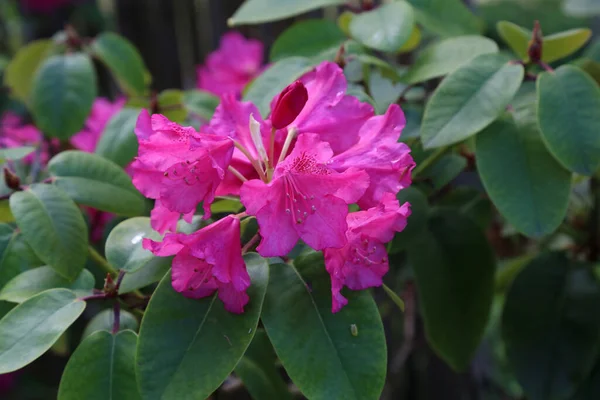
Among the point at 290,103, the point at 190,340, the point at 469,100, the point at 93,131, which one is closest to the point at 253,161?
the point at 290,103

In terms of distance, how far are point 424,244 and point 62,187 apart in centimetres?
50

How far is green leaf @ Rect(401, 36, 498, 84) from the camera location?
0.87 metres

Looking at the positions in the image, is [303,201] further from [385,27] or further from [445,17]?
[445,17]

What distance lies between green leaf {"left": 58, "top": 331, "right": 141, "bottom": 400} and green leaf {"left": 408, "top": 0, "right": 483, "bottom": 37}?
2.05 ft

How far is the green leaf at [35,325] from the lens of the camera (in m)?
0.61

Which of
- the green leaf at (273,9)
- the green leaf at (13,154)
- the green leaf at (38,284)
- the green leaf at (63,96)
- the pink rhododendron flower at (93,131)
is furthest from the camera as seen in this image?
the pink rhododendron flower at (93,131)

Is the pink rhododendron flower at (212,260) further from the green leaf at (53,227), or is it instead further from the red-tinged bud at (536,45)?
the red-tinged bud at (536,45)

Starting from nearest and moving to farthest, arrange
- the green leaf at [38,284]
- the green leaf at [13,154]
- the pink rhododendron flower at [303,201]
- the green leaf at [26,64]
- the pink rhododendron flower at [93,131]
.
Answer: the pink rhododendron flower at [303,201], the green leaf at [38,284], the green leaf at [13,154], the pink rhododendron flower at [93,131], the green leaf at [26,64]

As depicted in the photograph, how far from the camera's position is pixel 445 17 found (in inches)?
41.1

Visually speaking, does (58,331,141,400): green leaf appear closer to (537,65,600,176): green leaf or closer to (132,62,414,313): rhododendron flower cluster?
(132,62,414,313): rhododendron flower cluster

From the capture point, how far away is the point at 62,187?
0.81 m

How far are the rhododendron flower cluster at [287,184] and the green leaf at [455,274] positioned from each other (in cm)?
35

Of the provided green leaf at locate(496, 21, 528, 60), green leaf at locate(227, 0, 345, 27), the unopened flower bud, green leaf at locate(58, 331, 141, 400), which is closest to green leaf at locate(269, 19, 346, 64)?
green leaf at locate(227, 0, 345, 27)

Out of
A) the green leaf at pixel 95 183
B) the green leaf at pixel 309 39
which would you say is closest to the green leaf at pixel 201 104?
the green leaf at pixel 309 39
